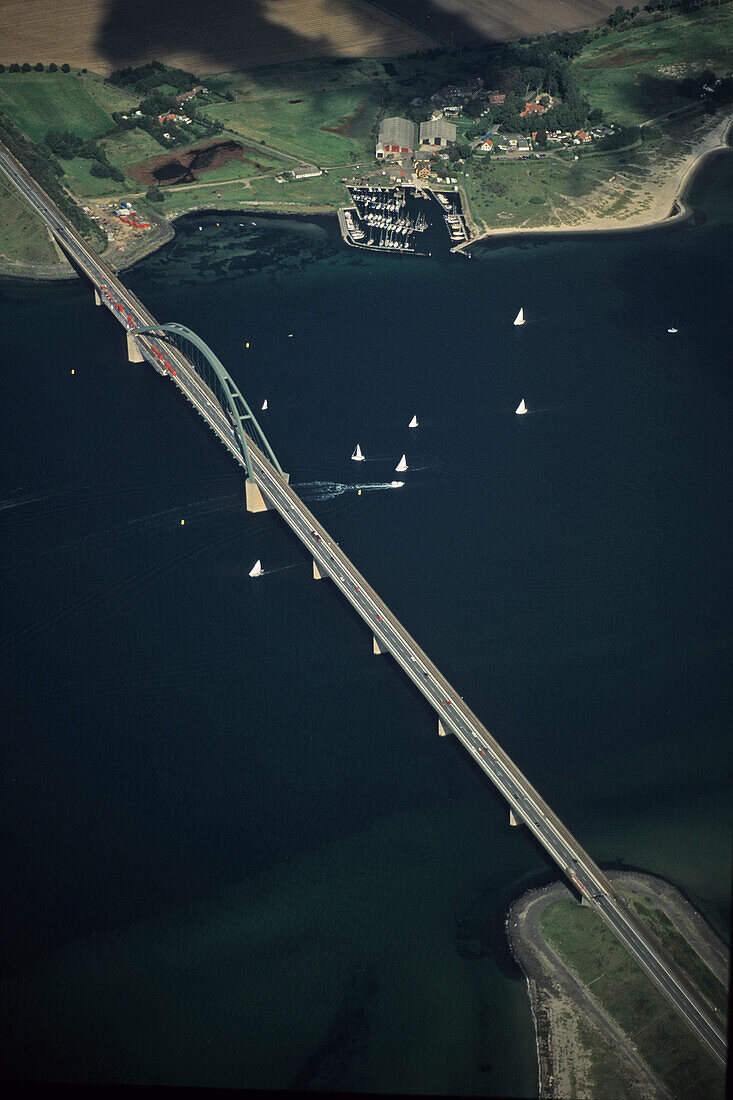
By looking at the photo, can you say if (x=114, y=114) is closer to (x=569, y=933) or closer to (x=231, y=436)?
(x=231, y=436)

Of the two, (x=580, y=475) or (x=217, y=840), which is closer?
(x=217, y=840)

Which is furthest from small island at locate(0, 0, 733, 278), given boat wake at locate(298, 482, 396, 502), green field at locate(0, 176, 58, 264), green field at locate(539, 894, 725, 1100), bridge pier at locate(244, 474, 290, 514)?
green field at locate(539, 894, 725, 1100)

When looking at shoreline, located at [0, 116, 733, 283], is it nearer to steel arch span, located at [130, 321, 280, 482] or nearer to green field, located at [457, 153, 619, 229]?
green field, located at [457, 153, 619, 229]

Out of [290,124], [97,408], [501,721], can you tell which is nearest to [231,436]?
[97,408]

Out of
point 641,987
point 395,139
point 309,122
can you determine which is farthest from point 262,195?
point 641,987

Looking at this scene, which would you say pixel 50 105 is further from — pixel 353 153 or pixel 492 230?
pixel 492 230

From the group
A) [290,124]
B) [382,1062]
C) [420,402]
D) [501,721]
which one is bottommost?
[382,1062]
